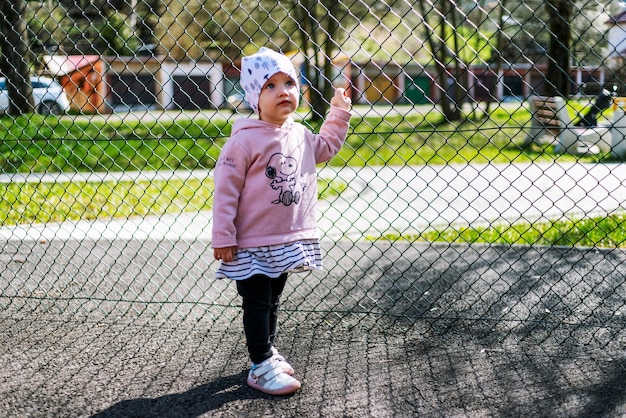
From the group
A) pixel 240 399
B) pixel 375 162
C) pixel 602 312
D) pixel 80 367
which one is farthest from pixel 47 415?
pixel 375 162

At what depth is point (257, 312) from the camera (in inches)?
110

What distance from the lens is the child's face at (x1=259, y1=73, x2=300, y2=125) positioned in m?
2.69

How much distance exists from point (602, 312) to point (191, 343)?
2065 mm

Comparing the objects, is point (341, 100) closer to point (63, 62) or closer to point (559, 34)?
point (63, 62)

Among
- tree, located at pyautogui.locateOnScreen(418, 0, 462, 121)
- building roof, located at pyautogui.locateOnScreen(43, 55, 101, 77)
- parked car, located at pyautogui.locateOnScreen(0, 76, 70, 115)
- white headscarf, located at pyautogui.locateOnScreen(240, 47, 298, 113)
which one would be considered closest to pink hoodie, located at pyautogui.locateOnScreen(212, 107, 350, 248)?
white headscarf, located at pyautogui.locateOnScreen(240, 47, 298, 113)

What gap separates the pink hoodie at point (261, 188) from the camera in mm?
2678

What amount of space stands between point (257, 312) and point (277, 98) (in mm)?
843

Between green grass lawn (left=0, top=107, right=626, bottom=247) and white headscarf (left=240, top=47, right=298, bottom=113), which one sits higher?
white headscarf (left=240, top=47, right=298, bottom=113)

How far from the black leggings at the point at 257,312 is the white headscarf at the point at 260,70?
695mm

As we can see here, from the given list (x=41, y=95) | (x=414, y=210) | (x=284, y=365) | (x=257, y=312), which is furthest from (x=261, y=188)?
(x=41, y=95)

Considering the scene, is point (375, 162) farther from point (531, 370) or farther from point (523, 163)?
point (531, 370)

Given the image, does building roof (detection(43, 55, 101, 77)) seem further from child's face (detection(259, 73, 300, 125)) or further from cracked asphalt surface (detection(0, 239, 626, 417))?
child's face (detection(259, 73, 300, 125))

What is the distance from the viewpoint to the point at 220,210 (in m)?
2.66

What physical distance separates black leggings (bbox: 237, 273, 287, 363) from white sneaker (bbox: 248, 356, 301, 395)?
0.03 m
